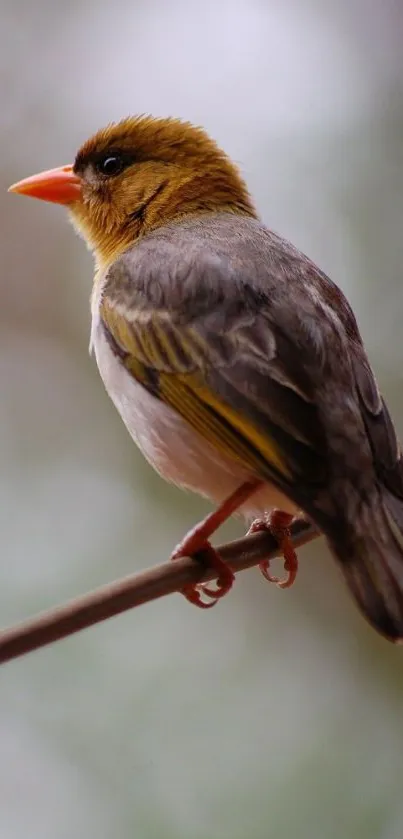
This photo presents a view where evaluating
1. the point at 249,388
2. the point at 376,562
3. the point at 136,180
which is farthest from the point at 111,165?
the point at 376,562

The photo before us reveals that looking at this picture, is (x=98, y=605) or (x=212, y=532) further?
(x=212, y=532)

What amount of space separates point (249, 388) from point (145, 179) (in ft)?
2.63

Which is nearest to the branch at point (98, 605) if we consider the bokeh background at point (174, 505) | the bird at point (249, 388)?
the bird at point (249, 388)

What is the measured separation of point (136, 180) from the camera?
87.1 inches

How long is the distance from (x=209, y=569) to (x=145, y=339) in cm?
44

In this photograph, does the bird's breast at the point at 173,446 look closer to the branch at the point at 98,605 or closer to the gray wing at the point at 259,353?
the gray wing at the point at 259,353

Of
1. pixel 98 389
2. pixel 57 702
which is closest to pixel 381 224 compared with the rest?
pixel 98 389

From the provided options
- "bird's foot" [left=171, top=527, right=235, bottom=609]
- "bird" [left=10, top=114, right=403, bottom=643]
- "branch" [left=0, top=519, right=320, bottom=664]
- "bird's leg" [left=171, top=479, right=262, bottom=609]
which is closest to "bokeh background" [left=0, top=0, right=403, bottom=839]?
"bird" [left=10, top=114, right=403, bottom=643]

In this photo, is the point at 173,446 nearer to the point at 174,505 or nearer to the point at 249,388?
the point at 249,388

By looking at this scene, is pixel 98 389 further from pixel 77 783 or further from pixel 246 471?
pixel 246 471

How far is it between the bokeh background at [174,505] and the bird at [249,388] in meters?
0.77

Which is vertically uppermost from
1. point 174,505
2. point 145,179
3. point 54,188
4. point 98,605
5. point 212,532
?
point 54,188

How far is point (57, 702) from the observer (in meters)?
2.58

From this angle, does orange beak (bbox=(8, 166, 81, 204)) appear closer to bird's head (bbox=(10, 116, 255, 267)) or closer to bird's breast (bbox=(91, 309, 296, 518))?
bird's head (bbox=(10, 116, 255, 267))
